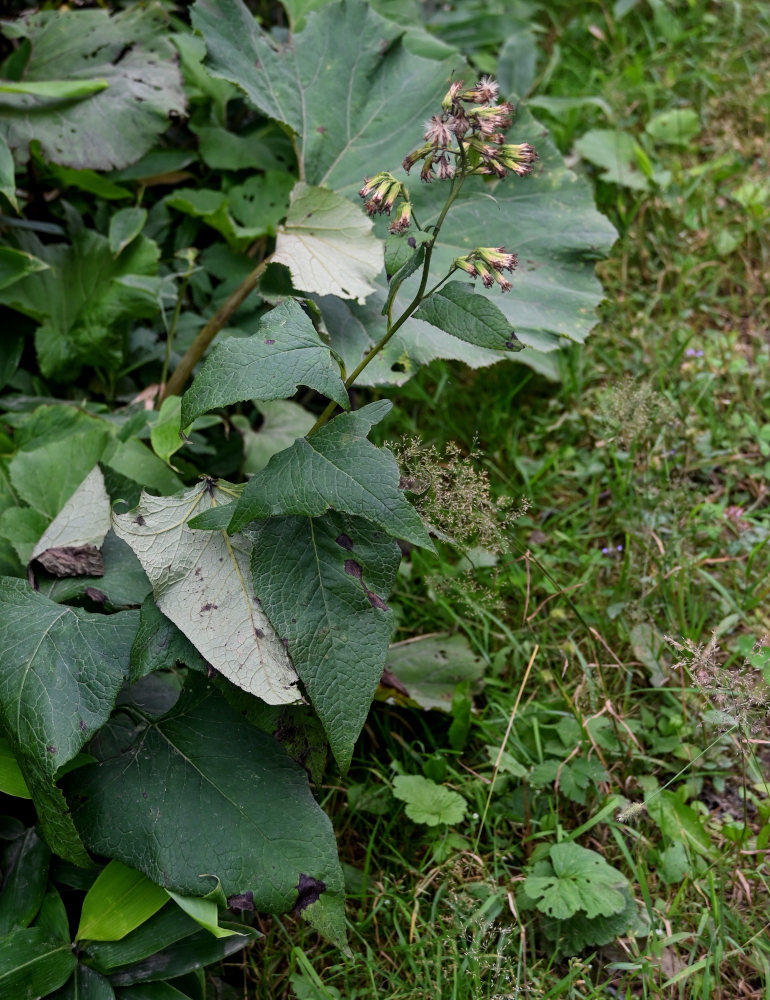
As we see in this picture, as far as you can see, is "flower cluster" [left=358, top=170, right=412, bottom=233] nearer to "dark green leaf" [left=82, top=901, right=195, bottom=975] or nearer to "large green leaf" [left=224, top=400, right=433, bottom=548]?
"large green leaf" [left=224, top=400, right=433, bottom=548]

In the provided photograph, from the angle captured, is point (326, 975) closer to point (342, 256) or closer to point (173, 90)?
point (342, 256)

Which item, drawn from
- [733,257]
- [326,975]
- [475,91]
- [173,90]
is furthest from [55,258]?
[733,257]

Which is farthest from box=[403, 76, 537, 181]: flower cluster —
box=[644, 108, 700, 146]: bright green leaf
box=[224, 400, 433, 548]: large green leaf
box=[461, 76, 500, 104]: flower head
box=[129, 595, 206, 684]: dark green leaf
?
box=[644, 108, 700, 146]: bright green leaf

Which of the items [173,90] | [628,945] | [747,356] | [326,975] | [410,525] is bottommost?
[326,975]

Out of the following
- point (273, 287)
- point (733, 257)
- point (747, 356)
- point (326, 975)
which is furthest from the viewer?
point (733, 257)

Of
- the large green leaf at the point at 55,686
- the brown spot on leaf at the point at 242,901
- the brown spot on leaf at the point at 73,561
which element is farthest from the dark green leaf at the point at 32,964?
the brown spot on leaf at the point at 73,561

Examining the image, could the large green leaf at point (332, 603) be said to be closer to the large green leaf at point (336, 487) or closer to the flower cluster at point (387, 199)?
the large green leaf at point (336, 487)
